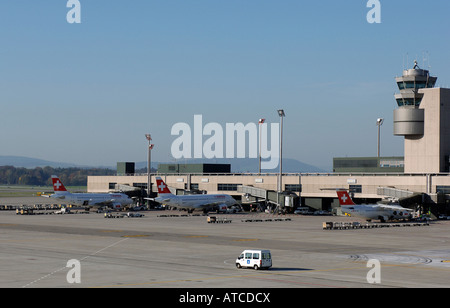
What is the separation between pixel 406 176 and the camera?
462ft

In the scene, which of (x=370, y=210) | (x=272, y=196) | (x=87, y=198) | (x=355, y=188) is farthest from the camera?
(x=272, y=196)


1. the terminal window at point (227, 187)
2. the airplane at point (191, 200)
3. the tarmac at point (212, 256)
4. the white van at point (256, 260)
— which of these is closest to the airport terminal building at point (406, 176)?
the terminal window at point (227, 187)

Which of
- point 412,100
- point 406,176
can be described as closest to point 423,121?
point 412,100

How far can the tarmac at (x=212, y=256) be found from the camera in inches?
1784

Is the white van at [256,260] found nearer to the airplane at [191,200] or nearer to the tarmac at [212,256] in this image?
the tarmac at [212,256]

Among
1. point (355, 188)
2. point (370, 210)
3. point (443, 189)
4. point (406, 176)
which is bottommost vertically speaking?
point (370, 210)

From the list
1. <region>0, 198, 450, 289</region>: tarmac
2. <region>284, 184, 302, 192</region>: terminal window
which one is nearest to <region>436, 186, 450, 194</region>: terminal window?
<region>0, 198, 450, 289</region>: tarmac

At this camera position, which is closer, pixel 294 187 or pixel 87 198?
pixel 87 198

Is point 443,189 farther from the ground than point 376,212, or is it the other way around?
point 443,189

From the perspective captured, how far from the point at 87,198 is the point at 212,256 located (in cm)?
9679

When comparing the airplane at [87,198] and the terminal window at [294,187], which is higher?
the terminal window at [294,187]

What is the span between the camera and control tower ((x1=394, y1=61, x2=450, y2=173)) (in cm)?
14688

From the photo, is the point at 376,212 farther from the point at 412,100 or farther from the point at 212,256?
the point at 212,256

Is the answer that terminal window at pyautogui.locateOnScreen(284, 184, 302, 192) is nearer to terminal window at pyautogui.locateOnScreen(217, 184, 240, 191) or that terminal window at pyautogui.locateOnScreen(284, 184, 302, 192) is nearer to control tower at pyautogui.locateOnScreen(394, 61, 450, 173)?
terminal window at pyautogui.locateOnScreen(217, 184, 240, 191)
